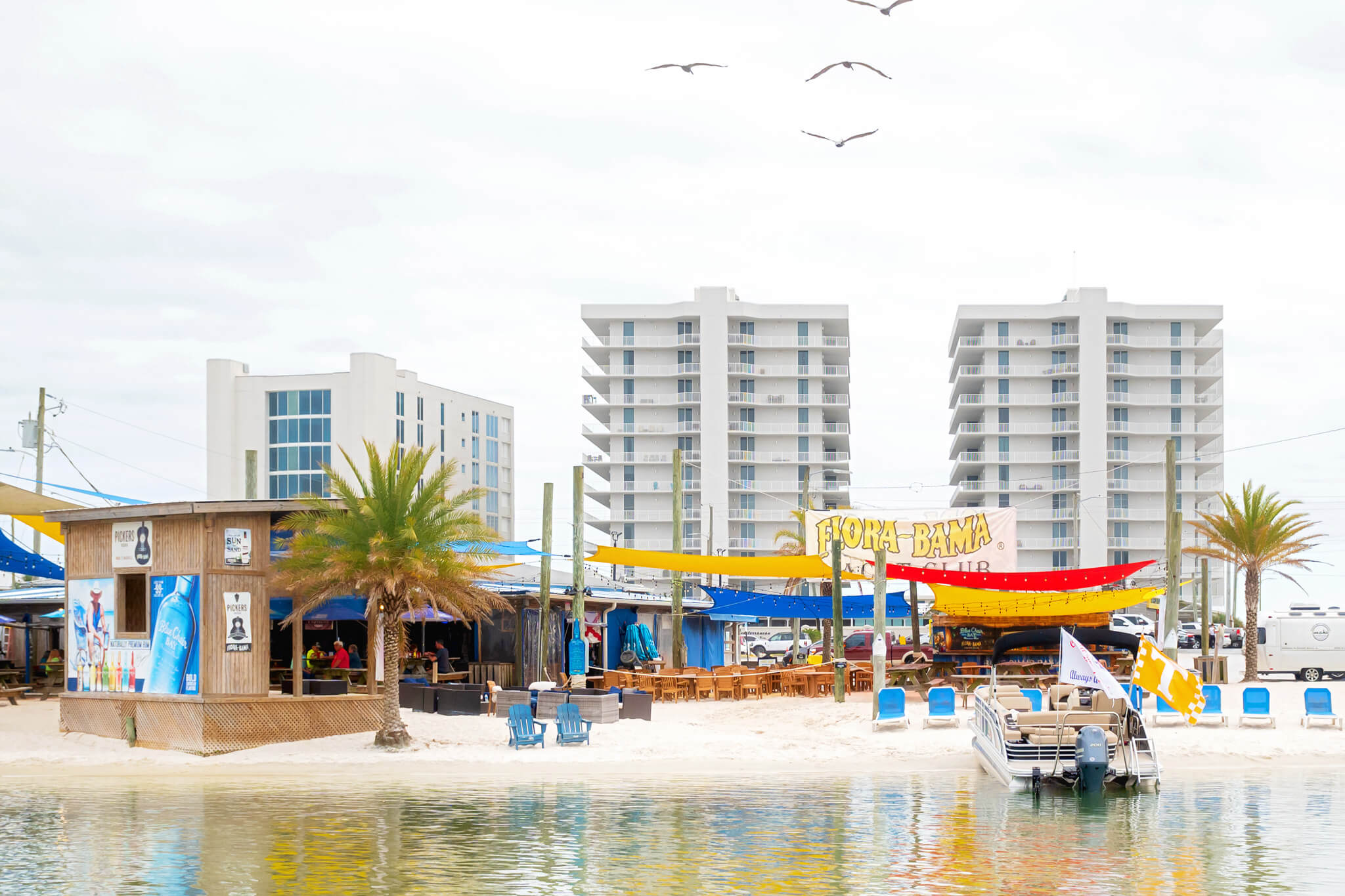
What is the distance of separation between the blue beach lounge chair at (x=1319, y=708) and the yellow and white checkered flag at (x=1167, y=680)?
195 inches

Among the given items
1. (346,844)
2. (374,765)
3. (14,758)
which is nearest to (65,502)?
(14,758)

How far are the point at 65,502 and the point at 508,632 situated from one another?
440 inches

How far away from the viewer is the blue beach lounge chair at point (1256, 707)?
26641 millimetres

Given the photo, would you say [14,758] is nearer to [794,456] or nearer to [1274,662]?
[1274,662]

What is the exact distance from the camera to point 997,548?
35031mm

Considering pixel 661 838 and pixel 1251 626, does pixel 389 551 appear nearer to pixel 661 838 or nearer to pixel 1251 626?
pixel 661 838

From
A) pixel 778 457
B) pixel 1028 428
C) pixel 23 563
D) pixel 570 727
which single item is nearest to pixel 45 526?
pixel 23 563

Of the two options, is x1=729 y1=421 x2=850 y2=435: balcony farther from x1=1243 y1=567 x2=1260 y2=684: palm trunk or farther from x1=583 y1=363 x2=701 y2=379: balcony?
x1=1243 y1=567 x2=1260 y2=684: palm trunk

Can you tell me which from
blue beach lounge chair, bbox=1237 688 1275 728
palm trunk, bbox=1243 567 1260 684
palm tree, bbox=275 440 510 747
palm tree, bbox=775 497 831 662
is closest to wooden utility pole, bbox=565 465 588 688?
palm tree, bbox=775 497 831 662

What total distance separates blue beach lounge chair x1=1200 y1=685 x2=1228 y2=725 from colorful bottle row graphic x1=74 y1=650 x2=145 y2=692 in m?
19.6

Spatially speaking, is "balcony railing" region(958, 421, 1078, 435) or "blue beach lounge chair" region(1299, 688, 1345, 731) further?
"balcony railing" region(958, 421, 1078, 435)

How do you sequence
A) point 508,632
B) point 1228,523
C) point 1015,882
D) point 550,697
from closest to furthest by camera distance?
1. point 1015,882
2. point 550,697
3. point 508,632
4. point 1228,523

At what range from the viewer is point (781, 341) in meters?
107

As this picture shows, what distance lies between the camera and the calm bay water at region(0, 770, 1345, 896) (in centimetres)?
1350
